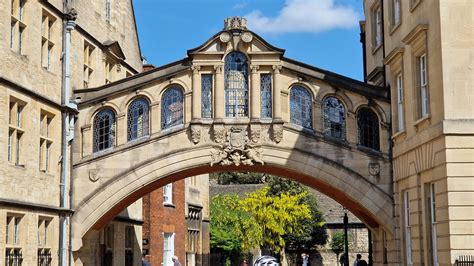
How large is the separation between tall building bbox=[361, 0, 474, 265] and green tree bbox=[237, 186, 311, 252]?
115 ft

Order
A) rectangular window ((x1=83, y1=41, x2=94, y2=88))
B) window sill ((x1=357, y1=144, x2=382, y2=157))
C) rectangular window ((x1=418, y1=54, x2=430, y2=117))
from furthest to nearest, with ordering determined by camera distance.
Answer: rectangular window ((x1=83, y1=41, x2=94, y2=88)), window sill ((x1=357, y1=144, x2=382, y2=157)), rectangular window ((x1=418, y1=54, x2=430, y2=117))

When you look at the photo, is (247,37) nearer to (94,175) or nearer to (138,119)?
(138,119)

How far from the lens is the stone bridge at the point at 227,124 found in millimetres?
24234

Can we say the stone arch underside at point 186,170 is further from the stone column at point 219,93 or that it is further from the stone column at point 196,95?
the stone column at point 219,93

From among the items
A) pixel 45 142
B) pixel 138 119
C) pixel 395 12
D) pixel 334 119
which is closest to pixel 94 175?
pixel 138 119

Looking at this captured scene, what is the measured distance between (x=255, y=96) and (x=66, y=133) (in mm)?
5781

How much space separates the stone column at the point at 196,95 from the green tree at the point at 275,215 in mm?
34572

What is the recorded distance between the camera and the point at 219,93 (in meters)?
24.5

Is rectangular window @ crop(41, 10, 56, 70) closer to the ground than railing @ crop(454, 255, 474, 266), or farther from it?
farther from it

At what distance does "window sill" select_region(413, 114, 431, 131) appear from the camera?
18906 mm

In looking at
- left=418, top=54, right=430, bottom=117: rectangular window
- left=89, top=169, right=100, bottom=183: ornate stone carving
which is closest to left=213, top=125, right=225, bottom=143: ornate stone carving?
left=89, top=169, right=100, bottom=183: ornate stone carving

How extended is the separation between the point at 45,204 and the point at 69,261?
258 centimetres

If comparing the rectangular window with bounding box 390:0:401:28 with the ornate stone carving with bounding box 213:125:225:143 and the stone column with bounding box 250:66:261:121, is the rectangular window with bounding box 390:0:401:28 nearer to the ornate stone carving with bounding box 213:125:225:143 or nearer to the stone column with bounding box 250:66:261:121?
the stone column with bounding box 250:66:261:121

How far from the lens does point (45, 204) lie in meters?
22.1
